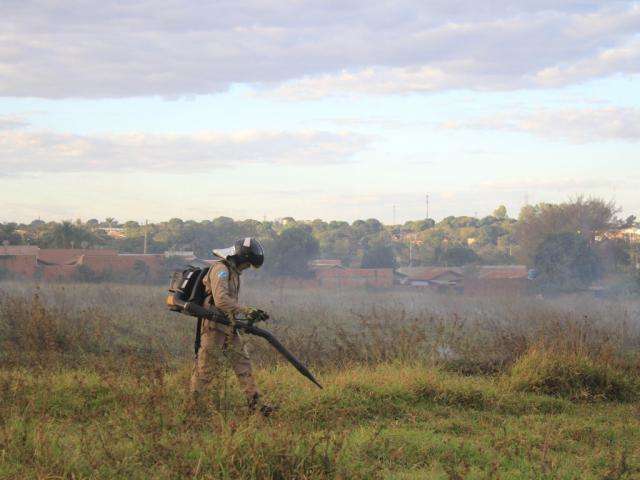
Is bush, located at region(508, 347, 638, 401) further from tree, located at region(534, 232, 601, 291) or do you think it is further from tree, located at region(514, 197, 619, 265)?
tree, located at region(514, 197, 619, 265)

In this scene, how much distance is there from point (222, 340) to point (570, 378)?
191 inches

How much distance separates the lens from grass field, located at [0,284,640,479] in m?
5.23

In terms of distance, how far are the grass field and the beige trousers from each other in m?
0.19

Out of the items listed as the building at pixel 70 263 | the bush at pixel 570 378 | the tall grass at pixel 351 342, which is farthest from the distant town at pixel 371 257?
the bush at pixel 570 378

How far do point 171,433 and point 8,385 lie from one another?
249cm

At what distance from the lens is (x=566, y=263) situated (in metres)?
48.0

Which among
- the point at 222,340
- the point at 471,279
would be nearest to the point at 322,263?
the point at 471,279

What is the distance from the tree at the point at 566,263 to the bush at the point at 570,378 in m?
38.4

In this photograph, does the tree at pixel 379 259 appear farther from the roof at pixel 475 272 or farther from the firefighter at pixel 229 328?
the firefighter at pixel 229 328

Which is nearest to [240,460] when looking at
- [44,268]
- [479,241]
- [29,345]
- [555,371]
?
[555,371]

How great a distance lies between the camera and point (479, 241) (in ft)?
314

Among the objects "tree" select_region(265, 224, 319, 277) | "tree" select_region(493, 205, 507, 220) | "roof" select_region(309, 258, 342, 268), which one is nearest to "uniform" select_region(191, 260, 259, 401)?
"tree" select_region(265, 224, 319, 277)

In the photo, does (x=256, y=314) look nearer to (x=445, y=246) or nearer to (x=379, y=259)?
(x=379, y=259)

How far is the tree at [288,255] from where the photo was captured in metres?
55.4
